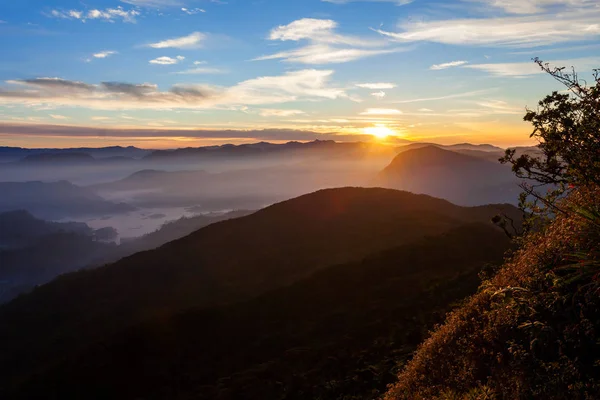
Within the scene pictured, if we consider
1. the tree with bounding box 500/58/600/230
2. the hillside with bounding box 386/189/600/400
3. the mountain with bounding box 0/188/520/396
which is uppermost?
the tree with bounding box 500/58/600/230

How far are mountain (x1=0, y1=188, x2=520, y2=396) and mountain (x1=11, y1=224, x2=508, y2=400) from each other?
1102 centimetres

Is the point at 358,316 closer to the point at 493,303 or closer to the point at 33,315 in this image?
the point at 493,303

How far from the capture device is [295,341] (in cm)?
2502

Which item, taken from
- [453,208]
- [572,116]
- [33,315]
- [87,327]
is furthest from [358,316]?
[33,315]

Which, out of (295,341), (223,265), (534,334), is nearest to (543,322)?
(534,334)

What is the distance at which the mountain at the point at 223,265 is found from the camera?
184 ft

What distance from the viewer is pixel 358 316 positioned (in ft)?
84.3

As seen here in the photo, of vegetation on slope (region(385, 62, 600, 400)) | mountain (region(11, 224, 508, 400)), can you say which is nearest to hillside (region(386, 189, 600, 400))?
vegetation on slope (region(385, 62, 600, 400))

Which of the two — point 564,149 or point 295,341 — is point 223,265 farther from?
point 564,149

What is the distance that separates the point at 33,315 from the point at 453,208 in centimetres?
8354

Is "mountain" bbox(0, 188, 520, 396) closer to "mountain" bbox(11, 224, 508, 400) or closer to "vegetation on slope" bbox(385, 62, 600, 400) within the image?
"mountain" bbox(11, 224, 508, 400)

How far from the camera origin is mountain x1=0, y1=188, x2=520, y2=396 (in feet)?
184

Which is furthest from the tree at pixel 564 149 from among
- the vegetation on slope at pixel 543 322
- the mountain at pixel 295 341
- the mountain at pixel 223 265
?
the mountain at pixel 223 265

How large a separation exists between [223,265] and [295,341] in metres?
47.9
